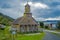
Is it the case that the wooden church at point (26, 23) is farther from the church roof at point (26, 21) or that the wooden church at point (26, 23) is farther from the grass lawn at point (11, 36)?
the grass lawn at point (11, 36)

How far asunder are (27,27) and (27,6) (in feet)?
28.2

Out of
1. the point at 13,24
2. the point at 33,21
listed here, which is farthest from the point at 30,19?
the point at 13,24

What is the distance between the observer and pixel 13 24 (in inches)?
3332

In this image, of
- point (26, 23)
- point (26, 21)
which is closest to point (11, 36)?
point (26, 21)

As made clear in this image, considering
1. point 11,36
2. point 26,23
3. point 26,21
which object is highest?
point 26,21

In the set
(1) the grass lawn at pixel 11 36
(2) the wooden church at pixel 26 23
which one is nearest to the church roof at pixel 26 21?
(2) the wooden church at pixel 26 23

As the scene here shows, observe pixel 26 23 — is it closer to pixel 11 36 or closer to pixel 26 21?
pixel 26 21

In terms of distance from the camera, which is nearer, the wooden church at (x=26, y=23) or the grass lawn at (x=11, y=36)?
the grass lawn at (x=11, y=36)

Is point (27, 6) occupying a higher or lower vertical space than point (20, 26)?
higher

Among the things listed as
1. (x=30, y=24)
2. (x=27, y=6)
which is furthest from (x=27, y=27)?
(x=27, y=6)

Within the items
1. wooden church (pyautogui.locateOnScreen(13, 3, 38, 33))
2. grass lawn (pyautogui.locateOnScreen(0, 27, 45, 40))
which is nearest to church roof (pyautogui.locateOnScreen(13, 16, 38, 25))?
wooden church (pyautogui.locateOnScreen(13, 3, 38, 33))

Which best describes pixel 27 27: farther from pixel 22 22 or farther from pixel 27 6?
pixel 27 6

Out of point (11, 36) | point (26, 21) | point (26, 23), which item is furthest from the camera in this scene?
point (26, 23)

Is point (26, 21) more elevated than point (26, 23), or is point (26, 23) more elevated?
point (26, 21)
